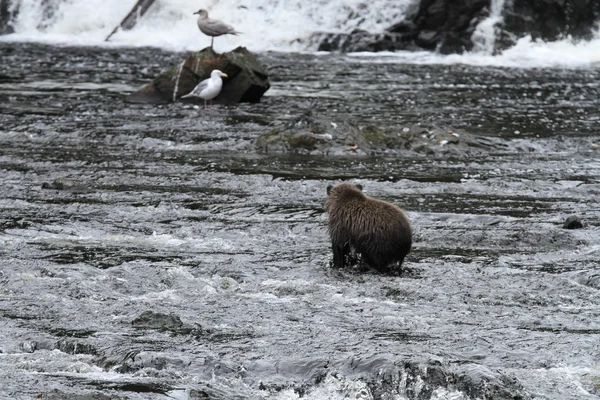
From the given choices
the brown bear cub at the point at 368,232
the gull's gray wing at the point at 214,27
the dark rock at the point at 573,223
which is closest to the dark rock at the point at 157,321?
the brown bear cub at the point at 368,232

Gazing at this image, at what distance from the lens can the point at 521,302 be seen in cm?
719

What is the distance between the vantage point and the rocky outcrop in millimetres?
28797

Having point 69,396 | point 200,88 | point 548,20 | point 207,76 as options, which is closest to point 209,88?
point 200,88

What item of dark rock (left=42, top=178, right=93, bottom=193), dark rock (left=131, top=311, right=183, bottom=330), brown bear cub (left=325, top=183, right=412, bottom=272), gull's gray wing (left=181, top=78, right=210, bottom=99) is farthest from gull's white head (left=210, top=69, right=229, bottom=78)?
dark rock (left=131, top=311, right=183, bottom=330)

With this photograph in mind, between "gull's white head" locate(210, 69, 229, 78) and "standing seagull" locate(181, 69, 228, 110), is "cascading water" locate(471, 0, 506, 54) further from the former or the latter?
"standing seagull" locate(181, 69, 228, 110)

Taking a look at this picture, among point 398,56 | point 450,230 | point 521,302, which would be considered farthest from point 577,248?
point 398,56

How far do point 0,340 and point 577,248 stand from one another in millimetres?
5092

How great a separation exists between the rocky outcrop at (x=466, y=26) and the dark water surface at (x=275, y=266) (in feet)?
39.8

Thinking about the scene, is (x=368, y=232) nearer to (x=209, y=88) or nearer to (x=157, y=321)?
(x=157, y=321)

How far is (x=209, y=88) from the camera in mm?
17812

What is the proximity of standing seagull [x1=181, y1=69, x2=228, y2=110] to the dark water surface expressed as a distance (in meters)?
0.74

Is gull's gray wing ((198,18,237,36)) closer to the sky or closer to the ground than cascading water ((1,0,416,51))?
closer to the sky

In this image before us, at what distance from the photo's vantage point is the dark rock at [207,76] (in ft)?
61.2

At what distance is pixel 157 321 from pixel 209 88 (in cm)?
1157
